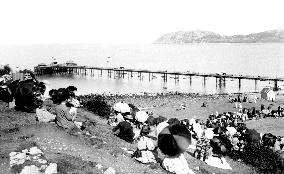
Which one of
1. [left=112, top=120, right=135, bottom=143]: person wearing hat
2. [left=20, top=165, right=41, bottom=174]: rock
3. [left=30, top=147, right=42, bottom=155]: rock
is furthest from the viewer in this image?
[left=112, top=120, right=135, bottom=143]: person wearing hat

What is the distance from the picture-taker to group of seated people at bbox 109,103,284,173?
10367 millimetres

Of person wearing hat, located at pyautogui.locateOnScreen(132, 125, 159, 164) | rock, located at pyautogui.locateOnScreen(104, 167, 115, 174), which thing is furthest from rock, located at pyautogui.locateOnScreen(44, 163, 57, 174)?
person wearing hat, located at pyautogui.locateOnScreen(132, 125, 159, 164)

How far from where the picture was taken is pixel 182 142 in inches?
410

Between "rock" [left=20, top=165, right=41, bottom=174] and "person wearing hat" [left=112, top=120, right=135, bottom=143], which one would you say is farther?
"person wearing hat" [left=112, top=120, right=135, bottom=143]

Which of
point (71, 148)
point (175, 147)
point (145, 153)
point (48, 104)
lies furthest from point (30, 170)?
point (48, 104)

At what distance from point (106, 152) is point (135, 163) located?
101cm

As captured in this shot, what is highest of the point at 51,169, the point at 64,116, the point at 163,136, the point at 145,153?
the point at 64,116

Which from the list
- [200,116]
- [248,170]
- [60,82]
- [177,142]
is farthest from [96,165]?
[60,82]

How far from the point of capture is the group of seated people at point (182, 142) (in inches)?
408

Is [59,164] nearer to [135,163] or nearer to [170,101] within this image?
[135,163]

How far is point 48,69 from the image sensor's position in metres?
80.2

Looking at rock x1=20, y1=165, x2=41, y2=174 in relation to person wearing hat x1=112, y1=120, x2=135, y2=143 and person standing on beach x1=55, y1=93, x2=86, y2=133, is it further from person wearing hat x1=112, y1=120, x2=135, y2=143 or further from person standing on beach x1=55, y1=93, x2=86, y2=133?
person wearing hat x1=112, y1=120, x2=135, y2=143

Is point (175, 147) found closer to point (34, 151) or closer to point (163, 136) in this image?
point (163, 136)

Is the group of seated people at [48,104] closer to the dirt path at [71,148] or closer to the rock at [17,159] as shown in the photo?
the dirt path at [71,148]
